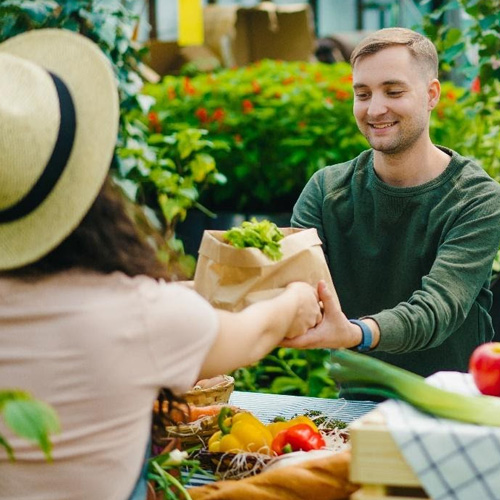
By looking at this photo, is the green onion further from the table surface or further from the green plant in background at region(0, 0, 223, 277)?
the green plant in background at region(0, 0, 223, 277)

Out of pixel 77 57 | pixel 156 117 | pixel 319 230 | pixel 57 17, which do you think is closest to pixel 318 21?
pixel 156 117

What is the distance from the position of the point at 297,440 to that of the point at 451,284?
2.54ft

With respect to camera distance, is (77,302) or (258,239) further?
(258,239)

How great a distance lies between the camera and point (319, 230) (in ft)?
10.4

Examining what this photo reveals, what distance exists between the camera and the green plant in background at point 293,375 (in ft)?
15.3

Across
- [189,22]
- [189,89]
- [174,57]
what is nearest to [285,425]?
[189,22]

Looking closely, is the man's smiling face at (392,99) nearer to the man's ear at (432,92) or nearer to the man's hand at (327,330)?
the man's ear at (432,92)

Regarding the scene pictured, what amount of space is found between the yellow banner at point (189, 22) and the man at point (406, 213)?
8.14ft

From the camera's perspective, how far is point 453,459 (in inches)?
68.2

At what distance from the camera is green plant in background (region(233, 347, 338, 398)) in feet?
15.3

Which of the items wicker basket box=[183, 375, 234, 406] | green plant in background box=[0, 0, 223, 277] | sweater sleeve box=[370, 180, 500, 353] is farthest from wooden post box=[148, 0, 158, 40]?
wicker basket box=[183, 375, 234, 406]

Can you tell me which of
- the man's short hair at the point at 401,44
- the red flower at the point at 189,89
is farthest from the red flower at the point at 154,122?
the man's short hair at the point at 401,44

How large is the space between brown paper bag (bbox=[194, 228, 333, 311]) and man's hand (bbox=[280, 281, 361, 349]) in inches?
2.0

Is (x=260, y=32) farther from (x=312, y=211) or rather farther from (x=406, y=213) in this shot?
(x=406, y=213)
